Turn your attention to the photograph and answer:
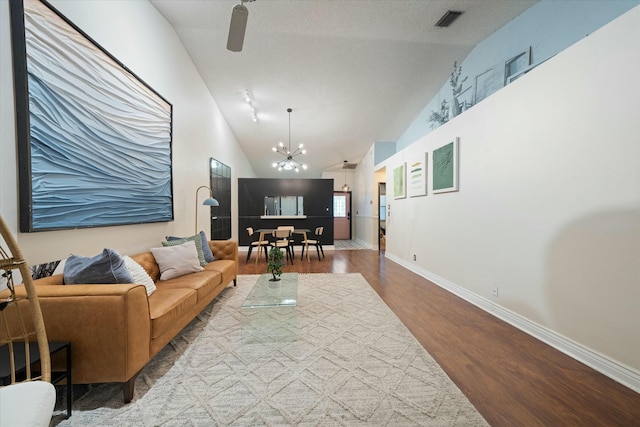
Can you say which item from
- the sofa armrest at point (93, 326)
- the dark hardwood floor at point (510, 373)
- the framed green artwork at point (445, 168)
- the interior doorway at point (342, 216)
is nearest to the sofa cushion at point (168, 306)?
the sofa armrest at point (93, 326)

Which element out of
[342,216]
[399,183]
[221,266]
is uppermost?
[399,183]

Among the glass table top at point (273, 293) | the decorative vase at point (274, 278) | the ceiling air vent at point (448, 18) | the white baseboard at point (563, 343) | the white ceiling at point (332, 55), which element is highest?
the ceiling air vent at point (448, 18)

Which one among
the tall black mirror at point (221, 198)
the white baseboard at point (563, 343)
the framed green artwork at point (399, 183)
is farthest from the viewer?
the tall black mirror at point (221, 198)

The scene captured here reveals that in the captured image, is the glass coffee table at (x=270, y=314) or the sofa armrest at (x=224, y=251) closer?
the glass coffee table at (x=270, y=314)

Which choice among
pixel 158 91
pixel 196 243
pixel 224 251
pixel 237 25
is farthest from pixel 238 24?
pixel 224 251

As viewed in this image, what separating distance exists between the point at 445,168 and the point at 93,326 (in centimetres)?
409

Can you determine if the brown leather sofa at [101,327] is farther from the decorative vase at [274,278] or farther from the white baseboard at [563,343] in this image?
the white baseboard at [563,343]

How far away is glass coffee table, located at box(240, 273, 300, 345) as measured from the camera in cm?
221

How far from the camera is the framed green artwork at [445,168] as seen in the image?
138 inches

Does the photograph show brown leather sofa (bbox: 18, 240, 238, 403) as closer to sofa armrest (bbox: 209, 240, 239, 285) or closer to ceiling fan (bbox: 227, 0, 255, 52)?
ceiling fan (bbox: 227, 0, 255, 52)

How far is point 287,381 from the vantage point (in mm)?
1703

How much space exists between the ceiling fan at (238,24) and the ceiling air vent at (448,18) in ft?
9.07

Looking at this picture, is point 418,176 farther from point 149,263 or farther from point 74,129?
point 74,129

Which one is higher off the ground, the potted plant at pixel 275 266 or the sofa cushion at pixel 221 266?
the potted plant at pixel 275 266
